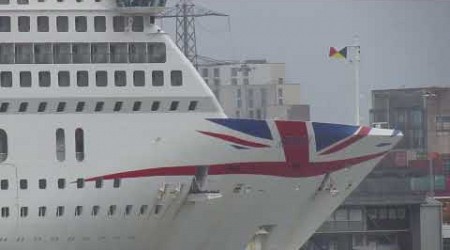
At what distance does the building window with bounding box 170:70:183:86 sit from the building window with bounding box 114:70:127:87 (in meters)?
1.07

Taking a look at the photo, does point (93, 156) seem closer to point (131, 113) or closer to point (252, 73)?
point (131, 113)

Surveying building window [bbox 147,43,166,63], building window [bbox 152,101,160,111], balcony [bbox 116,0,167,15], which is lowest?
building window [bbox 152,101,160,111]

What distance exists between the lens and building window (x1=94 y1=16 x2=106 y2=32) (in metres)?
46.0

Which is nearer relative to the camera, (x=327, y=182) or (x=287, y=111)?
(x=327, y=182)

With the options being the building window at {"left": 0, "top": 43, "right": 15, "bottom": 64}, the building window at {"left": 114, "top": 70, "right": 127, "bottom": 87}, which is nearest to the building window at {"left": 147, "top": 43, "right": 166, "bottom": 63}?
the building window at {"left": 114, "top": 70, "right": 127, "bottom": 87}

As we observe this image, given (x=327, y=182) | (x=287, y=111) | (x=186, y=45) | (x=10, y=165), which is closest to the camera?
(x=10, y=165)

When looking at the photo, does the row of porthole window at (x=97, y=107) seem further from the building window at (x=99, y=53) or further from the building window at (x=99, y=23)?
the building window at (x=99, y=23)

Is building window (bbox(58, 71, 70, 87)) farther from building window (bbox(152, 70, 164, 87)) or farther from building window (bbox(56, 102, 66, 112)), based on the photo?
building window (bbox(152, 70, 164, 87))

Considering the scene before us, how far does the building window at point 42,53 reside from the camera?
4541 centimetres

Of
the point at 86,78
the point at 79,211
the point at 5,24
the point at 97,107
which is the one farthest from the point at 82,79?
the point at 79,211

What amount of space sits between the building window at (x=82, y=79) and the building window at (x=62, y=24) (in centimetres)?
100

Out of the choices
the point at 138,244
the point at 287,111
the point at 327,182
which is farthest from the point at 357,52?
the point at 287,111

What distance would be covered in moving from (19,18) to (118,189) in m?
4.30

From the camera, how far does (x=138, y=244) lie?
46.4 meters
